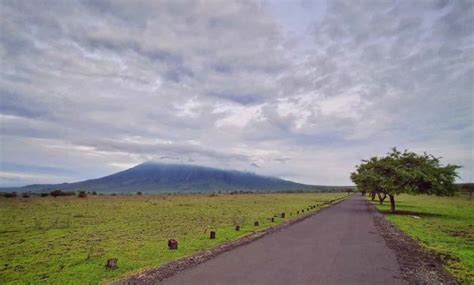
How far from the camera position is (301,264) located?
11734 millimetres

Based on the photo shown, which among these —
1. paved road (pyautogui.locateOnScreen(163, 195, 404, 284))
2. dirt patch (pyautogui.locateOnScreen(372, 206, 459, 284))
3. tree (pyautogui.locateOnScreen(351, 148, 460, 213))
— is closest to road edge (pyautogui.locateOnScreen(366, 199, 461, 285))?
dirt patch (pyautogui.locateOnScreen(372, 206, 459, 284))

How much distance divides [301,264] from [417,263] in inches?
192

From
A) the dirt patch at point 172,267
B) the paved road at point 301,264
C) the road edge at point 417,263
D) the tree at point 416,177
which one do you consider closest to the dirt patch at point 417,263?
the road edge at point 417,263

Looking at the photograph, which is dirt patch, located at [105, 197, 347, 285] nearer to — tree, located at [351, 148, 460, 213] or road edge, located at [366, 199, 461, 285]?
road edge, located at [366, 199, 461, 285]

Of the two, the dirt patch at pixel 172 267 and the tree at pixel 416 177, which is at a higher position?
the tree at pixel 416 177

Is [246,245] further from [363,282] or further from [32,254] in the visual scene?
[32,254]

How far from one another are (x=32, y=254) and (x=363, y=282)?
1501cm

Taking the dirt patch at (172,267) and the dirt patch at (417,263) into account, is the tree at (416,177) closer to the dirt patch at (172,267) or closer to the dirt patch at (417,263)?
the dirt patch at (417,263)

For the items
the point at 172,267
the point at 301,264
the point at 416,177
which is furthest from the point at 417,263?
the point at 416,177

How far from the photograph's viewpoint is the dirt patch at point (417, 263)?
10344 millimetres

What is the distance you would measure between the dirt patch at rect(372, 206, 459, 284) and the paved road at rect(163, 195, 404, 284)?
0.38m

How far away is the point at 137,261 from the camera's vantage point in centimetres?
1284

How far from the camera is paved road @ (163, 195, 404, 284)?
389 inches

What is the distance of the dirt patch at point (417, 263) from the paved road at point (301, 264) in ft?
1.25
